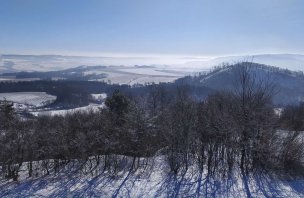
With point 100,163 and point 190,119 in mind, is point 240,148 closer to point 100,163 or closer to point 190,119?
point 190,119

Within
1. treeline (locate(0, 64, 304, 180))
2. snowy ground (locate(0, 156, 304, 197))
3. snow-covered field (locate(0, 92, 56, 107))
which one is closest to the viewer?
snowy ground (locate(0, 156, 304, 197))

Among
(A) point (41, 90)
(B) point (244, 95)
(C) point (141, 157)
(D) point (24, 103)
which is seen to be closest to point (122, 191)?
(C) point (141, 157)

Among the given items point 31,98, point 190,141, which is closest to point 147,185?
point 190,141

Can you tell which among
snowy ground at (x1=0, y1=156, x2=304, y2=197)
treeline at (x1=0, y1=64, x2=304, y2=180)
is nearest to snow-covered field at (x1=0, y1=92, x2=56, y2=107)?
treeline at (x1=0, y1=64, x2=304, y2=180)

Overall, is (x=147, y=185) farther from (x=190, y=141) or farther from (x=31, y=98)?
(x=31, y=98)

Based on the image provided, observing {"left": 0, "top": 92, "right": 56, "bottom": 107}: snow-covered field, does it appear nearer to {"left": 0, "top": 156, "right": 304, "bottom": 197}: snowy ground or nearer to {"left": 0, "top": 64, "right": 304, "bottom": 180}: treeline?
{"left": 0, "top": 64, "right": 304, "bottom": 180}: treeline
